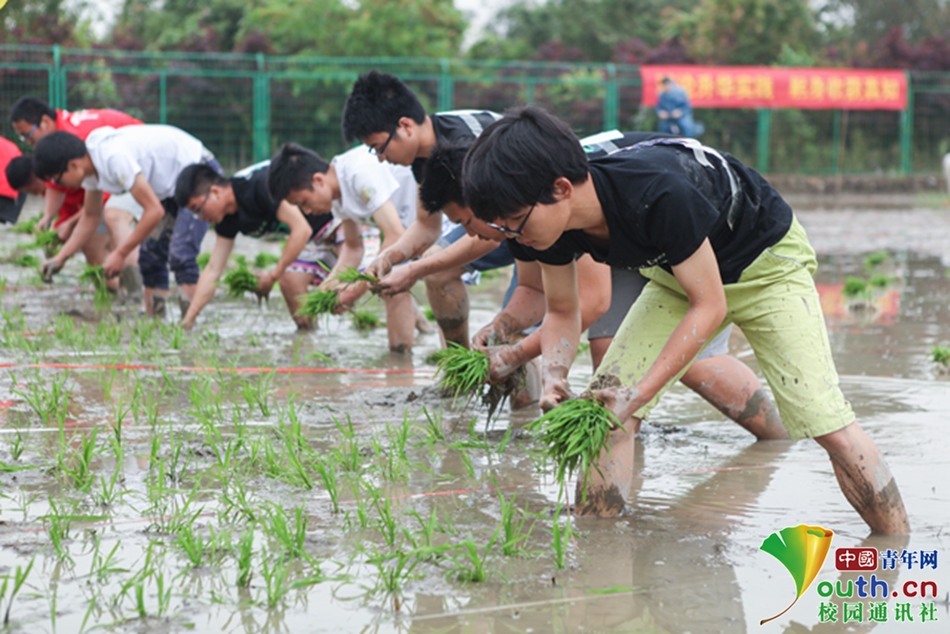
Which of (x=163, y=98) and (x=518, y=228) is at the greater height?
(x=163, y=98)

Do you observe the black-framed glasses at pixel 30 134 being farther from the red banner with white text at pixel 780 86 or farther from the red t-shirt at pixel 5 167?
the red banner with white text at pixel 780 86

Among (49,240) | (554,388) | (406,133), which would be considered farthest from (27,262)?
(554,388)

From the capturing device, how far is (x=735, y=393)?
369 cm

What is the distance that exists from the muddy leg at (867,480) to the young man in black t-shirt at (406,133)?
5.96ft

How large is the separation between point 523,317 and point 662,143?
4.00 ft

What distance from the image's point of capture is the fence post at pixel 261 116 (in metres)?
15.4

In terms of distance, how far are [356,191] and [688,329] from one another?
2.93m

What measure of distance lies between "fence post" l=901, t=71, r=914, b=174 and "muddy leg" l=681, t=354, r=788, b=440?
61.5 feet

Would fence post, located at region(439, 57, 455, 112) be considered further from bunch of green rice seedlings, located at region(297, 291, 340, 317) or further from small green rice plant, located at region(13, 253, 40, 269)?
bunch of green rice seedlings, located at region(297, 291, 340, 317)

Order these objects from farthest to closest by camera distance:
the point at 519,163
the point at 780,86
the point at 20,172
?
1. the point at 780,86
2. the point at 20,172
3. the point at 519,163

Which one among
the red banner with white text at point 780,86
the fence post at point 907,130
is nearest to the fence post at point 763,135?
the red banner with white text at point 780,86

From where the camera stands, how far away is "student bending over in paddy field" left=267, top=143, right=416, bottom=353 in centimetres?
510

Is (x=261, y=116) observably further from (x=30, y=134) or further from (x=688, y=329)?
(x=688, y=329)

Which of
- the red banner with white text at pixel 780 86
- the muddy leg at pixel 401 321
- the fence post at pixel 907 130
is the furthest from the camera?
the fence post at pixel 907 130
